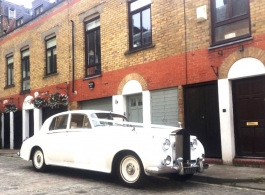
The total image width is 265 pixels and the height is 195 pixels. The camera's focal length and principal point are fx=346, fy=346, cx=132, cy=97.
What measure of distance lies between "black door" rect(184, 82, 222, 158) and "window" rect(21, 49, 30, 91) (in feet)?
34.8

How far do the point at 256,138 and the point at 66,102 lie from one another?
8.73 metres

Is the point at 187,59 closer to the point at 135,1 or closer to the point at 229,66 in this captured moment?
the point at 229,66

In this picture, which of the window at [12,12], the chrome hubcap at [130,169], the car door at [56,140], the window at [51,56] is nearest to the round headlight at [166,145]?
the chrome hubcap at [130,169]

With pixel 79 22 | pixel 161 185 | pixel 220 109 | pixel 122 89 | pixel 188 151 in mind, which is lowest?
pixel 161 185

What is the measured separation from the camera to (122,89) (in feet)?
41.4

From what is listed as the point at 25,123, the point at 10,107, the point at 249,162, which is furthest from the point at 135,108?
the point at 10,107

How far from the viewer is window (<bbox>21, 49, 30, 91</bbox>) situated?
18459mm

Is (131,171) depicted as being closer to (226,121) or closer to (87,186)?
(87,186)

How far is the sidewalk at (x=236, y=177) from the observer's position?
715 centimetres

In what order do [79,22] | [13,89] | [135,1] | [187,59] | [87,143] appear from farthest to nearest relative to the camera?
[13,89]
[79,22]
[135,1]
[187,59]
[87,143]

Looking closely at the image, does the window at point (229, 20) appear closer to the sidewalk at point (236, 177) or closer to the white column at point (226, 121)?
the white column at point (226, 121)

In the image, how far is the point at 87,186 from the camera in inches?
284

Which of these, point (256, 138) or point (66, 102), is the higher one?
point (66, 102)

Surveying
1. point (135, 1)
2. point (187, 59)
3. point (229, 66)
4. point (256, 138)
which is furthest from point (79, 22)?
point (256, 138)
